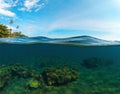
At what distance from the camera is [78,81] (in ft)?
39.8

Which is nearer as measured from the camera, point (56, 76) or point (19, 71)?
point (56, 76)

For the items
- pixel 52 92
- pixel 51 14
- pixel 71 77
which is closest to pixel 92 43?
pixel 51 14

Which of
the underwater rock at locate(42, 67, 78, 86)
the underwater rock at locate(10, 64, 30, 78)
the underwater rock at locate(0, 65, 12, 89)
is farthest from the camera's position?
the underwater rock at locate(10, 64, 30, 78)

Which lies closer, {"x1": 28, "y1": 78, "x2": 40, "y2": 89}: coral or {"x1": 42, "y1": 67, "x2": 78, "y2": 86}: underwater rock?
{"x1": 42, "y1": 67, "x2": 78, "y2": 86}: underwater rock

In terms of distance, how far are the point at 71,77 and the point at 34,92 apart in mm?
2225

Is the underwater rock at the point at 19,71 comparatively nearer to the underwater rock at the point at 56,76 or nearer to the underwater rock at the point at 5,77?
the underwater rock at the point at 5,77

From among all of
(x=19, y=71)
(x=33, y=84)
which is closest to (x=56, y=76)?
(x=33, y=84)

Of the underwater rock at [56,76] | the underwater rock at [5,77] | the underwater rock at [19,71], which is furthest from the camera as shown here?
the underwater rock at [19,71]

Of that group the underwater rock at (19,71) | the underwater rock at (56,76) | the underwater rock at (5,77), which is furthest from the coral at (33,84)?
the underwater rock at (5,77)

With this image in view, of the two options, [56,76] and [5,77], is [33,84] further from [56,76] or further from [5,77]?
[5,77]

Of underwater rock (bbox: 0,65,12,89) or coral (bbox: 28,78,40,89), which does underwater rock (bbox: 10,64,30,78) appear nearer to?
underwater rock (bbox: 0,65,12,89)

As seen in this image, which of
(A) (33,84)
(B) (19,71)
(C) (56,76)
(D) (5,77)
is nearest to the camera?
(C) (56,76)

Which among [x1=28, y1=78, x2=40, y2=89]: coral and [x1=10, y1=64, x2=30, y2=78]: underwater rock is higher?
[x1=10, y1=64, x2=30, y2=78]: underwater rock

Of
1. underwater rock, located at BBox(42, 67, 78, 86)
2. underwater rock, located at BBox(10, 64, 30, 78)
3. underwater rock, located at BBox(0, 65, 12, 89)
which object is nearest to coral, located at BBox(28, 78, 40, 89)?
underwater rock, located at BBox(42, 67, 78, 86)
